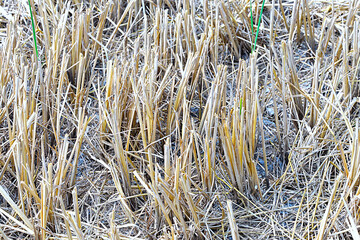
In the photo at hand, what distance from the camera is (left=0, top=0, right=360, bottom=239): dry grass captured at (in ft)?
3.95

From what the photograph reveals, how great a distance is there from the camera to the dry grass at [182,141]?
1.21 m

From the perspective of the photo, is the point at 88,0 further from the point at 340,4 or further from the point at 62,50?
the point at 340,4

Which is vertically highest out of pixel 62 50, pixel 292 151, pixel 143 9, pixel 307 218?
pixel 143 9

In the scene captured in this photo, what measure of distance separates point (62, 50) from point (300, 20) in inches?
39.3

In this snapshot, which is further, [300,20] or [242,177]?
[300,20]

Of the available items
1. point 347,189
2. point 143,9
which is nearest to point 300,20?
point 143,9

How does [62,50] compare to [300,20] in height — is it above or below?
below

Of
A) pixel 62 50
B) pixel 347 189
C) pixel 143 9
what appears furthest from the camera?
pixel 143 9

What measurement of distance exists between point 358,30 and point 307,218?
76cm

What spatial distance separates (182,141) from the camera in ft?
4.03

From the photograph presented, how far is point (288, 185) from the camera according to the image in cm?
141

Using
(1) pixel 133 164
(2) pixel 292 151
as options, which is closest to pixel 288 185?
(2) pixel 292 151

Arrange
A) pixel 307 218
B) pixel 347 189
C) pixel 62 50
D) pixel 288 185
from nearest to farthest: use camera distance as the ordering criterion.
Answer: pixel 347 189 < pixel 307 218 < pixel 288 185 < pixel 62 50

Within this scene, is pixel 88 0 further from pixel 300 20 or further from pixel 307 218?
pixel 307 218
